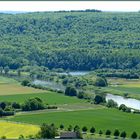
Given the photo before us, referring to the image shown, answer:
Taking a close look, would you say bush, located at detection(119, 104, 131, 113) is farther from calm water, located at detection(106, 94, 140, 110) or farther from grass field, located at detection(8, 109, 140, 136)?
calm water, located at detection(106, 94, 140, 110)

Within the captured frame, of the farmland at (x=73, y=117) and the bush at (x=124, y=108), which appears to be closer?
the farmland at (x=73, y=117)

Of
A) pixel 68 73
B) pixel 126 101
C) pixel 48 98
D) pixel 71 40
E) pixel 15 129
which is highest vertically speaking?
pixel 71 40

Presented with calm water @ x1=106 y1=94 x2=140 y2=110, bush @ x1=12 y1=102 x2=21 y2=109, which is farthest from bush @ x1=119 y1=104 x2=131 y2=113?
bush @ x1=12 y1=102 x2=21 y2=109

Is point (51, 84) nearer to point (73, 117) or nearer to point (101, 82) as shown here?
point (101, 82)

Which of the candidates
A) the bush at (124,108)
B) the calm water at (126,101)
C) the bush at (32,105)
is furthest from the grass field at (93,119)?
the calm water at (126,101)

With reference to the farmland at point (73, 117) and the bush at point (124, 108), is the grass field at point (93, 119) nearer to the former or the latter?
the farmland at point (73, 117)

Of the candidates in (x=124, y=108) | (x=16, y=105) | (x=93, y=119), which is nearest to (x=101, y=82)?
(x=124, y=108)
